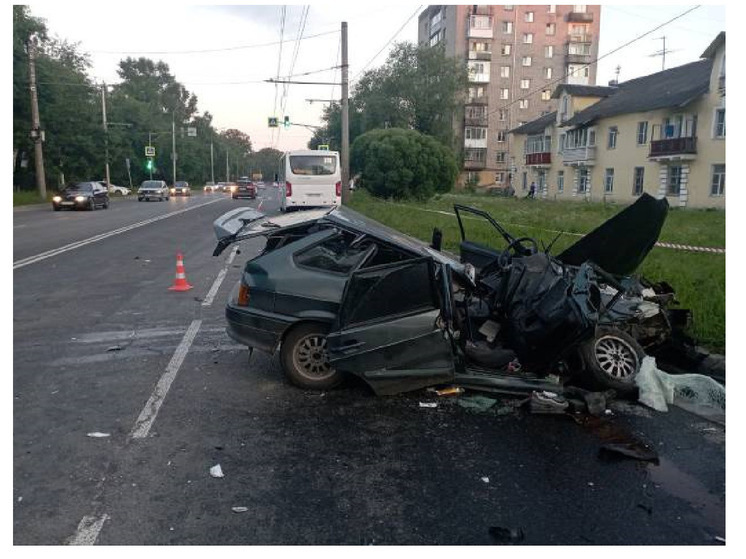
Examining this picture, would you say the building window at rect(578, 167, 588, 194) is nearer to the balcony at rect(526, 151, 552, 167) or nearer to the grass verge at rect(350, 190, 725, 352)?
the balcony at rect(526, 151, 552, 167)

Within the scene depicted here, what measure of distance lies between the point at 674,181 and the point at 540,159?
1843cm

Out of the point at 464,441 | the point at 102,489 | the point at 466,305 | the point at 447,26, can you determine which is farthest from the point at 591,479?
the point at 447,26

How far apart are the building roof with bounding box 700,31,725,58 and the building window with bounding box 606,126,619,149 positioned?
9.51m

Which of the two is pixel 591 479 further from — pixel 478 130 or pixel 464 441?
pixel 478 130

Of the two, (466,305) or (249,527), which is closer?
(249,527)

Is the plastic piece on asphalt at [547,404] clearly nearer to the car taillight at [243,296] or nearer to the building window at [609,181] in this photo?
the car taillight at [243,296]

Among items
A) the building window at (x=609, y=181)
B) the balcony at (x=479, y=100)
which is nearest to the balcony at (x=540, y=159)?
the building window at (x=609, y=181)

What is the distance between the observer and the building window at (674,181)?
39719 millimetres

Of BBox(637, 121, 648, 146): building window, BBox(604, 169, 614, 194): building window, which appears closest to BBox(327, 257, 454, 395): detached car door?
BBox(637, 121, 648, 146): building window

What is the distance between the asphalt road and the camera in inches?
135

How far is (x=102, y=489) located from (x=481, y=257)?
4.97 metres

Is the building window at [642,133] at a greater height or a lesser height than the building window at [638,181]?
greater

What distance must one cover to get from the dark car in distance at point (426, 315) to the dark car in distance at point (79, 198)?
1143 inches

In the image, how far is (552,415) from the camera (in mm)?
5035
